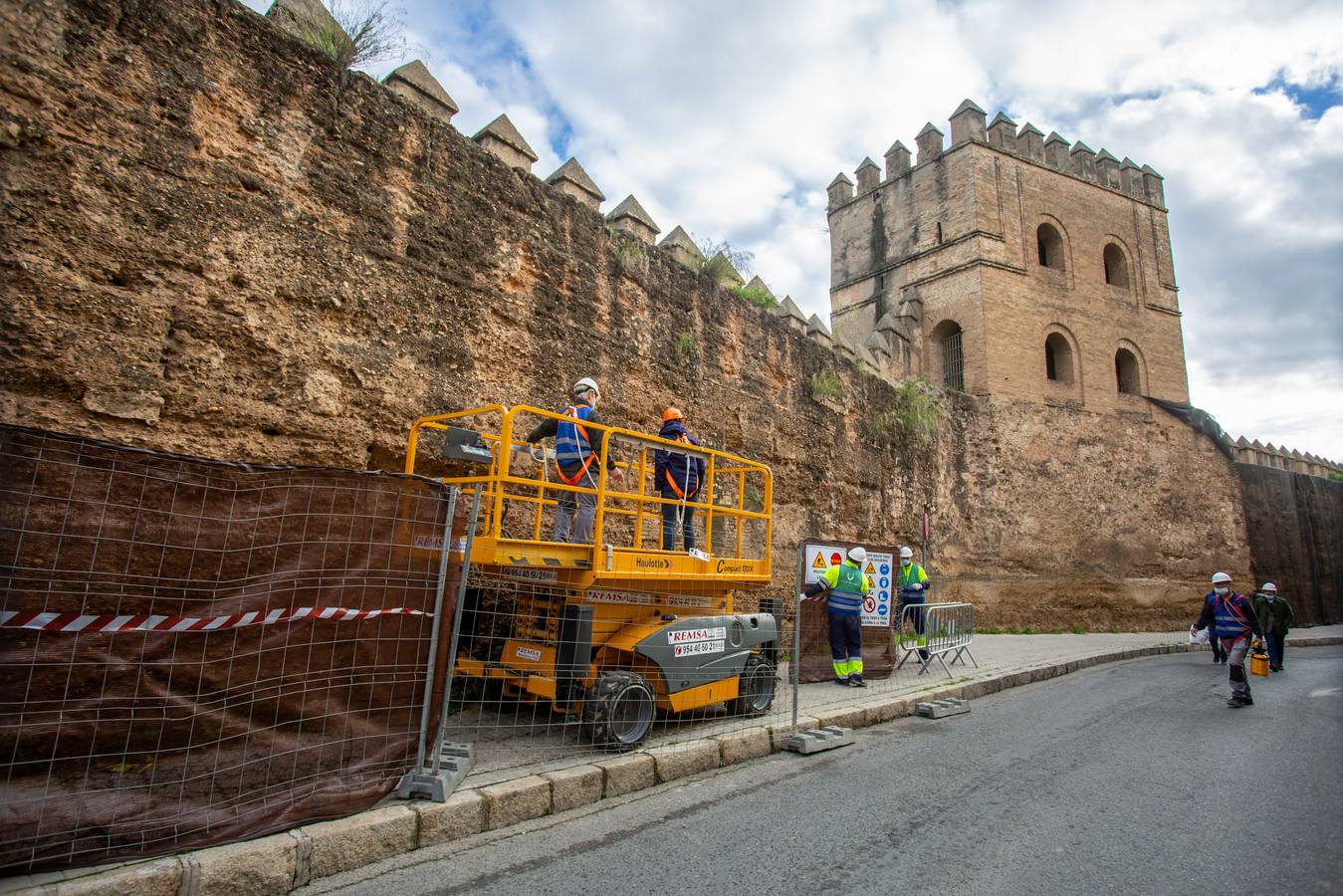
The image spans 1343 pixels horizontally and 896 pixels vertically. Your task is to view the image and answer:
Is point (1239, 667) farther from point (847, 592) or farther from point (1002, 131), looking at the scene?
point (1002, 131)

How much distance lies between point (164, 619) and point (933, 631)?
9042mm

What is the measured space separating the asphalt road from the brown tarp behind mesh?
0.63 m

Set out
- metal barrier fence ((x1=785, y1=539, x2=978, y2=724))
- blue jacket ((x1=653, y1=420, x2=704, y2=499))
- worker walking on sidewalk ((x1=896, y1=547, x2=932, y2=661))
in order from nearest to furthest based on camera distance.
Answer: blue jacket ((x1=653, y1=420, x2=704, y2=499))
metal barrier fence ((x1=785, y1=539, x2=978, y2=724))
worker walking on sidewalk ((x1=896, y1=547, x2=932, y2=661))

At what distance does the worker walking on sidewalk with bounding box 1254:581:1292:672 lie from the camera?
11.8 m

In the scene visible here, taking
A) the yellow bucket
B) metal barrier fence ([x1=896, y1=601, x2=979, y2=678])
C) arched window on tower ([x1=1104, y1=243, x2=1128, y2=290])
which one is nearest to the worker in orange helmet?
metal barrier fence ([x1=896, y1=601, x2=979, y2=678])

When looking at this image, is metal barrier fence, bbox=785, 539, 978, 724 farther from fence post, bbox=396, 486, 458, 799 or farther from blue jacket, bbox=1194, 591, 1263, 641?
fence post, bbox=396, 486, 458, 799

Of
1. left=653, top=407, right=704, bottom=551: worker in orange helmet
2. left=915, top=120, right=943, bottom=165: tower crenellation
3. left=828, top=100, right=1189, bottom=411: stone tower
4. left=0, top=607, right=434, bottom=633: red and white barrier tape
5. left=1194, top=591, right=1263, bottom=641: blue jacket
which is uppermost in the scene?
left=915, top=120, right=943, bottom=165: tower crenellation

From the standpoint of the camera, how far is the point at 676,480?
6.52 meters

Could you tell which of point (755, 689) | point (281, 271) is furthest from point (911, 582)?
point (281, 271)

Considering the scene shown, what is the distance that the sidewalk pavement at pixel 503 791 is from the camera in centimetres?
289

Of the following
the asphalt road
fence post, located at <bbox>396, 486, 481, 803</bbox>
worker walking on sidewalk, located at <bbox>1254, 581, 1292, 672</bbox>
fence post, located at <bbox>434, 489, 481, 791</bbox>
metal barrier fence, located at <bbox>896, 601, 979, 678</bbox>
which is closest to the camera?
the asphalt road

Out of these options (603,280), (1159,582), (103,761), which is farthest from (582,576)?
(1159,582)

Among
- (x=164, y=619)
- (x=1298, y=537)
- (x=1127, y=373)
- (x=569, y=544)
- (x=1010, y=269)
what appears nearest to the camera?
(x=164, y=619)

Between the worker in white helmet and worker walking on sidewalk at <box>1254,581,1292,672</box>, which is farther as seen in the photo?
worker walking on sidewalk at <box>1254,581,1292,672</box>
